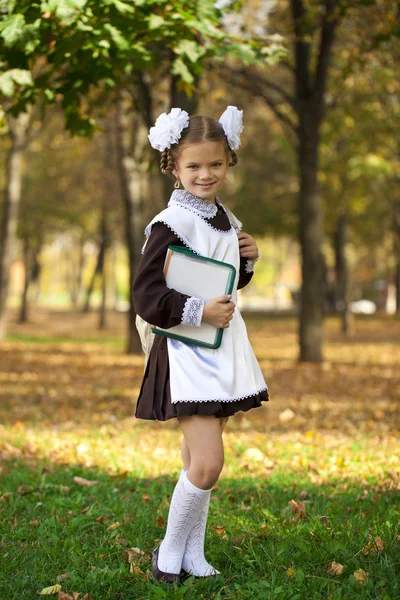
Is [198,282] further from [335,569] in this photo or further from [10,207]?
[10,207]

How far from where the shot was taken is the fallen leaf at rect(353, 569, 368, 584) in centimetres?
338

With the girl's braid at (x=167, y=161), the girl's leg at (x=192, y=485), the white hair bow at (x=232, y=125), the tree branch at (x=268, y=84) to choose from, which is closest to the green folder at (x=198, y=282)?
the girl's leg at (x=192, y=485)

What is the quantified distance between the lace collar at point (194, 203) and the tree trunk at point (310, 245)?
9.99 meters

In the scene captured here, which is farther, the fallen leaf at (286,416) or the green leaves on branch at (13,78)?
the fallen leaf at (286,416)

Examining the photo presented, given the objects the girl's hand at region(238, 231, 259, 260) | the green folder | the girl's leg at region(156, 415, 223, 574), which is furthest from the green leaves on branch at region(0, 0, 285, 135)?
the girl's leg at region(156, 415, 223, 574)

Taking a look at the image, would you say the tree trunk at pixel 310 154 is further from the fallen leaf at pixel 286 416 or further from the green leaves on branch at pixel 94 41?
the green leaves on branch at pixel 94 41

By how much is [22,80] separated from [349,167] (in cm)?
1596

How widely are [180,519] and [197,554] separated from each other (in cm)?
24

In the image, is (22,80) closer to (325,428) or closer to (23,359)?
(325,428)

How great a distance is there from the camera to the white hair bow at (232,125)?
3471 mm

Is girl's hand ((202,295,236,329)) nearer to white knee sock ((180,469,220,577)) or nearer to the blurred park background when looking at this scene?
white knee sock ((180,469,220,577))

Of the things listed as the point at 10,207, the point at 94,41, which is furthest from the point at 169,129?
the point at 10,207

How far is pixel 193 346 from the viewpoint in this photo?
336cm

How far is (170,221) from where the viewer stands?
3383 millimetres
